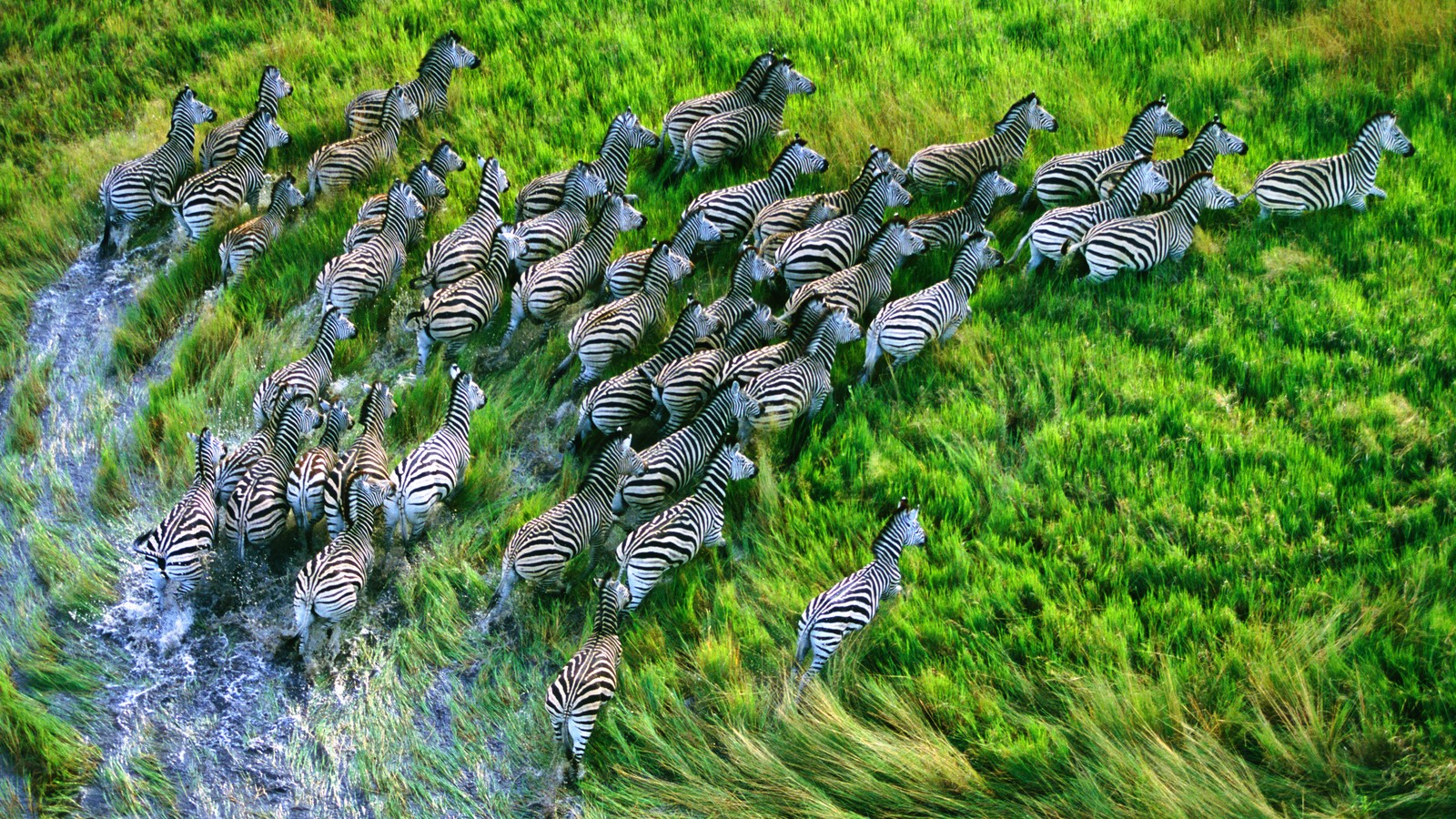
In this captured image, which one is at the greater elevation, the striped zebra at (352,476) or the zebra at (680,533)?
the striped zebra at (352,476)

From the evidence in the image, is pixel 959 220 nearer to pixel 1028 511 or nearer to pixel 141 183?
pixel 1028 511

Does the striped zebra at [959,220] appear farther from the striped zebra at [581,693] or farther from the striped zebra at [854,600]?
the striped zebra at [581,693]

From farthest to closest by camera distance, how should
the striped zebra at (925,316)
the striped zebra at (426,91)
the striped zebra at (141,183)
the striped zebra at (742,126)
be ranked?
the striped zebra at (426,91)
the striped zebra at (141,183)
the striped zebra at (742,126)
the striped zebra at (925,316)

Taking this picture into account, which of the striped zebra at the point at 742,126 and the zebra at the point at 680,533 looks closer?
→ the zebra at the point at 680,533

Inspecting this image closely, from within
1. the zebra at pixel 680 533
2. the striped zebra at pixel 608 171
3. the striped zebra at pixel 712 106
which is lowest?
the zebra at pixel 680 533

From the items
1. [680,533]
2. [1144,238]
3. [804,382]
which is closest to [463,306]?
[804,382]

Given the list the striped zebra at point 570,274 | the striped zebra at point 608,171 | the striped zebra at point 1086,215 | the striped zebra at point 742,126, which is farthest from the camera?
the striped zebra at point 742,126

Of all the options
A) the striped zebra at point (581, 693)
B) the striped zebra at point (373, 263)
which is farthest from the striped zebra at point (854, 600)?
the striped zebra at point (373, 263)
